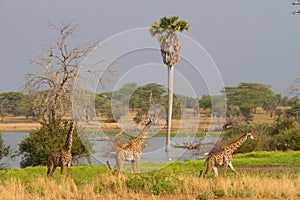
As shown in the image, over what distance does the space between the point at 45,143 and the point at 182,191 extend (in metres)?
13.4

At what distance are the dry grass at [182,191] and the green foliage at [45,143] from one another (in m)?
11.6

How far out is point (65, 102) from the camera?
27.0 meters

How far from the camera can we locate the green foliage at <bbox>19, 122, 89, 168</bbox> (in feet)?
78.5

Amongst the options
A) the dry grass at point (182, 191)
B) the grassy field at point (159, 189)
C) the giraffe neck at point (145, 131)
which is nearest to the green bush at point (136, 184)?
the grassy field at point (159, 189)

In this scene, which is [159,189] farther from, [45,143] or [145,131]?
[45,143]

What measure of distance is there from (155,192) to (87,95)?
1505 cm

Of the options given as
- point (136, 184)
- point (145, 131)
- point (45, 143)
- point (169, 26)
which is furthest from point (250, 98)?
point (136, 184)

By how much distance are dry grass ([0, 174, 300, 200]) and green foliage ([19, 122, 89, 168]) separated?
11.6 m

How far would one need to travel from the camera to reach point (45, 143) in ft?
78.5

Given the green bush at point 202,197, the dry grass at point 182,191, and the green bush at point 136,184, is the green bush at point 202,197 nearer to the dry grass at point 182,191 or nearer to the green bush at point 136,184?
the dry grass at point 182,191

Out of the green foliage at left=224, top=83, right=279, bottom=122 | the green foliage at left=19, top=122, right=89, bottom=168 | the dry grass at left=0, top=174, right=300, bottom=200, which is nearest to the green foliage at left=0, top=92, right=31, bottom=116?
the green foliage at left=224, top=83, right=279, bottom=122

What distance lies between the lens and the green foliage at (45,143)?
23.9 m

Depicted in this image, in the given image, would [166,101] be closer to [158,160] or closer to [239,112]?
[158,160]

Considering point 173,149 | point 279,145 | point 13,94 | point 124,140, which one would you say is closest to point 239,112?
point 13,94
